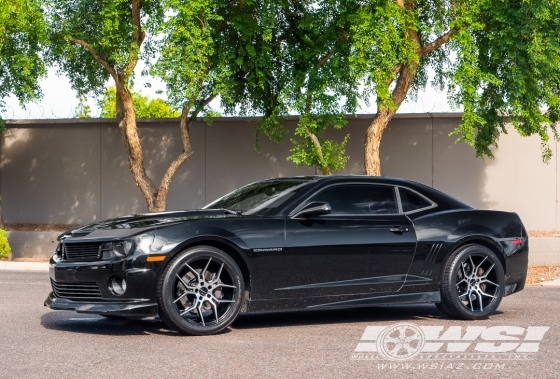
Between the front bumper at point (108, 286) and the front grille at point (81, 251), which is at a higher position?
the front grille at point (81, 251)

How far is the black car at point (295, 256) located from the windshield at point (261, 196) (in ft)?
0.07

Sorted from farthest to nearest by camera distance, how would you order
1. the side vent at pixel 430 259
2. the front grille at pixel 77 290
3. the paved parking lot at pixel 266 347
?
the side vent at pixel 430 259, the front grille at pixel 77 290, the paved parking lot at pixel 266 347

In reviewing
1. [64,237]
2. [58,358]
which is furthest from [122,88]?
[58,358]

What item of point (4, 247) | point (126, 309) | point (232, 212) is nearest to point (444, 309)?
point (232, 212)

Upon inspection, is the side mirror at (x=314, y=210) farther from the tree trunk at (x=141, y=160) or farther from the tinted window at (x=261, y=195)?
the tree trunk at (x=141, y=160)

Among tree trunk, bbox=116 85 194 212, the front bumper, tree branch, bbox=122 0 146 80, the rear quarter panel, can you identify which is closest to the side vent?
the rear quarter panel

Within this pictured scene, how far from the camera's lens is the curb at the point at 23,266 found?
732 inches

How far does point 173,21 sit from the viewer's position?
18.5 metres

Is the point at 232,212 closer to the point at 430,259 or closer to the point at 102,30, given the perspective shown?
the point at 430,259

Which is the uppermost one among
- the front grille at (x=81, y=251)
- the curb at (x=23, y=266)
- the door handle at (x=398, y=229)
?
the door handle at (x=398, y=229)

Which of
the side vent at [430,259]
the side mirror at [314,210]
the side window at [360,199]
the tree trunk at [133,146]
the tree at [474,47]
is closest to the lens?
the side mirror at [314,210]

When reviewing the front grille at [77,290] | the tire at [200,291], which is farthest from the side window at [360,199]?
the front grille at [77,290]

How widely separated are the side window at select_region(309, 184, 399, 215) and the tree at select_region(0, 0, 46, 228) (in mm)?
11356

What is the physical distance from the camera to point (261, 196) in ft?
31.7
